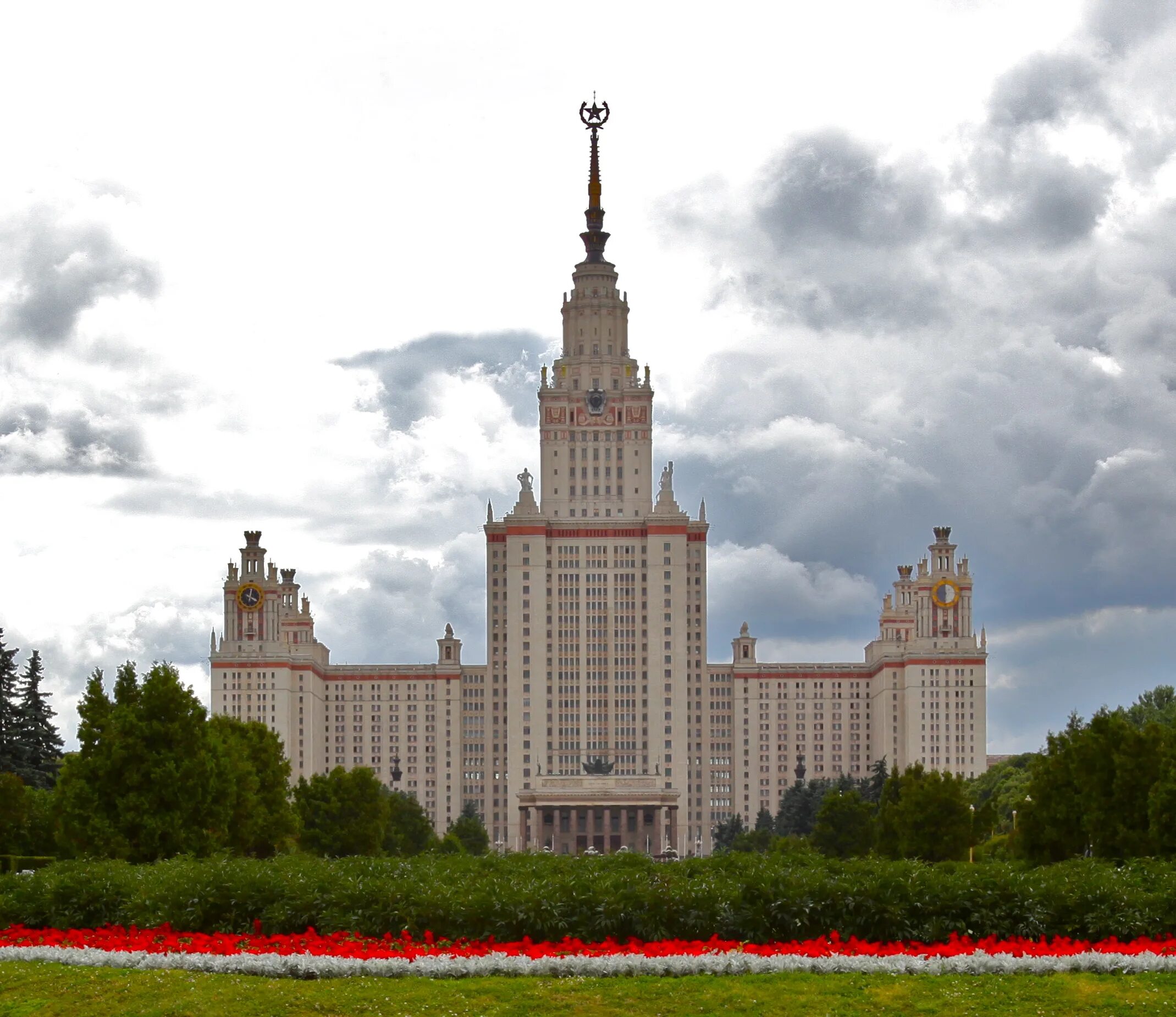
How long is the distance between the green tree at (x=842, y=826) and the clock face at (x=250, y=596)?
325ft

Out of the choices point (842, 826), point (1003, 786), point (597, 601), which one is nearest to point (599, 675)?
point (597, 601)

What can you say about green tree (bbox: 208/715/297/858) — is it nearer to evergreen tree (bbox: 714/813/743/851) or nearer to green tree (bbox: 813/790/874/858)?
green tree (bbox: 813/790/874/858)

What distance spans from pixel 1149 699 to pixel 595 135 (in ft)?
260

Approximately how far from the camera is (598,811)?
17150 cm

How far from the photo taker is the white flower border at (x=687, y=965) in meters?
31.2

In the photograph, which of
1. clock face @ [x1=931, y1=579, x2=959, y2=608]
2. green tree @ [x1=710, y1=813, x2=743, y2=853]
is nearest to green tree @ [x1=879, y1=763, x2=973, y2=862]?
green tree @ [x1=710, y1=813, x2=743, y2=853]

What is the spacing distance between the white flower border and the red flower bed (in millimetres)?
367

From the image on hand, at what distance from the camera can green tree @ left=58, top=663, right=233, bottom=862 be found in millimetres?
58062

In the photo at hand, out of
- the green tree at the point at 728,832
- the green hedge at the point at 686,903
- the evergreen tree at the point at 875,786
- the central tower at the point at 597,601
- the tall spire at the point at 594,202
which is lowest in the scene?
the green tree at the point at 728,832

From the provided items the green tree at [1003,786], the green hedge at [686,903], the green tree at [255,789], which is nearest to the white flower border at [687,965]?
the green hedge at [686,903]

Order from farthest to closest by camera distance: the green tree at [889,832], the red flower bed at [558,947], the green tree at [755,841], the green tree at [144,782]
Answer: the green tree at [755,841]
the green tree at [889,832]
the green tree at [144,782]
the red flower bed at [558,947]

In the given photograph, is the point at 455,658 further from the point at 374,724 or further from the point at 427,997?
the point at 427,997

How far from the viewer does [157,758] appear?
5878 centimetres

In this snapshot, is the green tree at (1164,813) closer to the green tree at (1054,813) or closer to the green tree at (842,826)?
the green tree at (1054,813)
